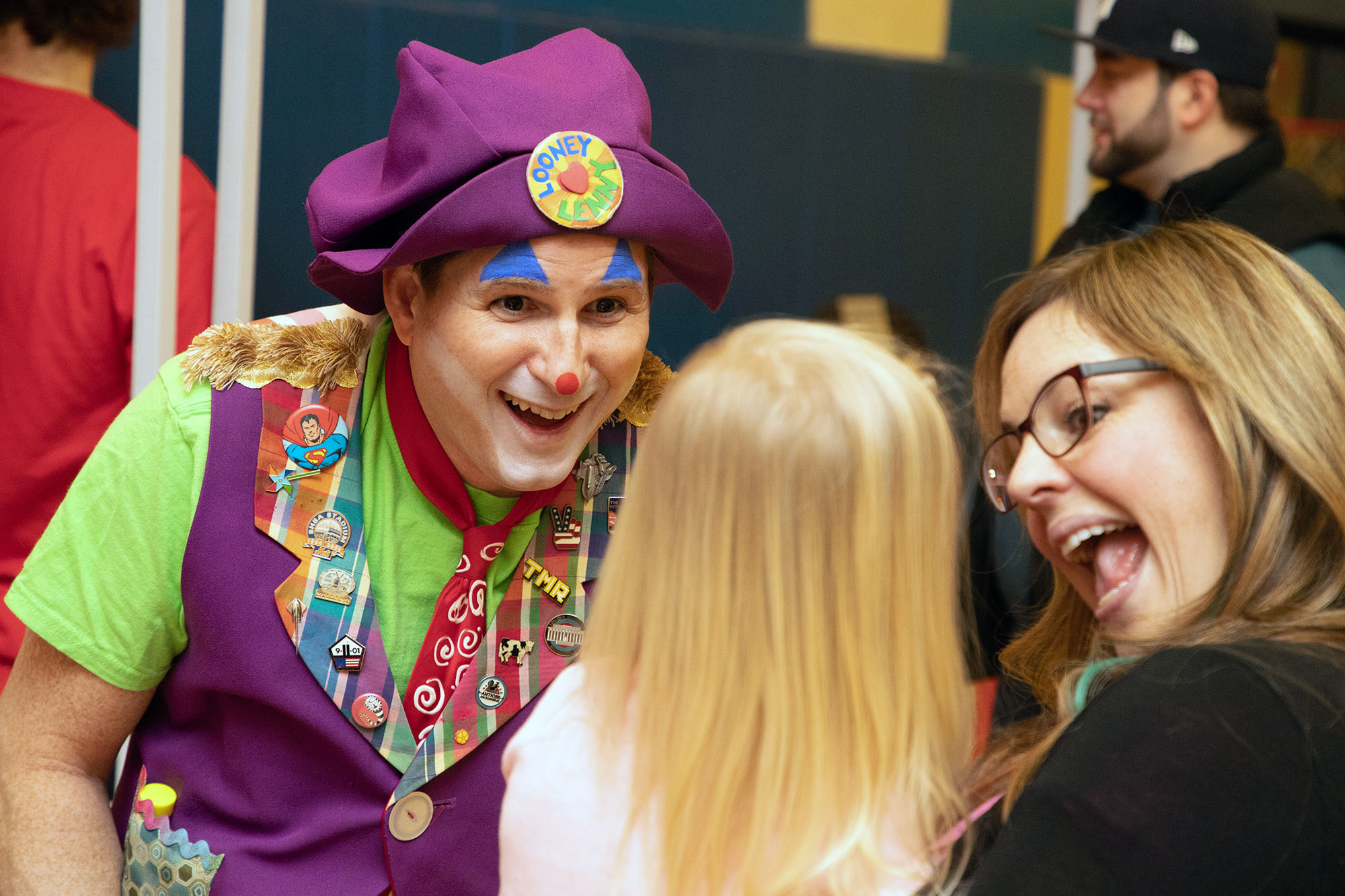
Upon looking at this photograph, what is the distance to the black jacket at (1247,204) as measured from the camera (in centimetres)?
241

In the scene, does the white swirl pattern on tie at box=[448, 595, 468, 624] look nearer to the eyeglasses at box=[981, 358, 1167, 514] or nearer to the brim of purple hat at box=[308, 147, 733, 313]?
the brim of purple hat at box=[308, 147, 733, 313]

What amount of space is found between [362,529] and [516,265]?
388 millimetres

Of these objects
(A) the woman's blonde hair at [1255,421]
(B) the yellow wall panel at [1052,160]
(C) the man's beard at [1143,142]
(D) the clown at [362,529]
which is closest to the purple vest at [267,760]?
(D) the clown at [362,529]

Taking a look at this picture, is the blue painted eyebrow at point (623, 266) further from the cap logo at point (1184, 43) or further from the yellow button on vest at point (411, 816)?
the cap logo at point (1184, 43)

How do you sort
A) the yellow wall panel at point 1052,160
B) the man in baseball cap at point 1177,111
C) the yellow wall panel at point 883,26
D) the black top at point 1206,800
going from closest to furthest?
the black top at point 1206,800 < the man in baseball cap at point 1177,111 < the yellow wall panel at point 883,26 < the yellow wall panel at point 1052,160

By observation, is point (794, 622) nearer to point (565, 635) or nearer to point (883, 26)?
point (565, 635)

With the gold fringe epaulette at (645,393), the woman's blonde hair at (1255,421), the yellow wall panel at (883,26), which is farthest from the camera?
the yellow wall panel at (883,26)

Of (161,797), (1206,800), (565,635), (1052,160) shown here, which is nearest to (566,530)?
(565,635)

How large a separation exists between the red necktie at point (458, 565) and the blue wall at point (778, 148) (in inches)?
40.9

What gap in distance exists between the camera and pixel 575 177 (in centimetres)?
138

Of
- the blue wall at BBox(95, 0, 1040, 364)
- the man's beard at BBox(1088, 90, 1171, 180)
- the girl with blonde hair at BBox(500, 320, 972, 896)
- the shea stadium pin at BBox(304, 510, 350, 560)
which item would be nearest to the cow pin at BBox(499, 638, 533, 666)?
the shea stadium pin at BBox(304, 510, 350, 560)

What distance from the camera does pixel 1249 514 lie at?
3.79ft

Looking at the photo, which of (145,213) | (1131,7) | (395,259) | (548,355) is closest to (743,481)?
(548,355)

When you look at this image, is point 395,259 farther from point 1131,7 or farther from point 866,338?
point 1131,7
